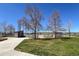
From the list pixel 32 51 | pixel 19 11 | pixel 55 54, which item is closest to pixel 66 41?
pixel 55 54

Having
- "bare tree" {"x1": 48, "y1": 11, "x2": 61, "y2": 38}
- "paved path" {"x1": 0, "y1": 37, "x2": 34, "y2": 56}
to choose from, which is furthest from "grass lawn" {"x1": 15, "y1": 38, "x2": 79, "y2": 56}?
"bare tree" {"x1": 48, "y1": 11, "x2": 61, "y2": 38}

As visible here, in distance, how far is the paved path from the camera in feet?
18.5

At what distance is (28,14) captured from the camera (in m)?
5.71

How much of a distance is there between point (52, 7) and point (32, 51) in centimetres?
100

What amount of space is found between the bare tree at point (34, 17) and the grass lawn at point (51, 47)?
0.99ft

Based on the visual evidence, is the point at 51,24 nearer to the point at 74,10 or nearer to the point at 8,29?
the point at 74,10

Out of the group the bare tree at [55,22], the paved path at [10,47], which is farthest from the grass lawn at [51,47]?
the bare tree at [55,22]

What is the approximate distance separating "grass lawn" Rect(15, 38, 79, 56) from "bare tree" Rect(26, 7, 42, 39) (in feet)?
0.99

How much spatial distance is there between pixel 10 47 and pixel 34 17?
0.80m

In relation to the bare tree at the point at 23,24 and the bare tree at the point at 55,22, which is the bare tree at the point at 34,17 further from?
the bare tree at the point at 55,22

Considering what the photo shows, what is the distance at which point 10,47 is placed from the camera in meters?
5.71

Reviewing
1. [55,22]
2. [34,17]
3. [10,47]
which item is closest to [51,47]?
[55,22]

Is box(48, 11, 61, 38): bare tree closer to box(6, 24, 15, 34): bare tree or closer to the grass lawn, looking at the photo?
the grass lawn

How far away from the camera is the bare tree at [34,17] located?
18.6 feet
